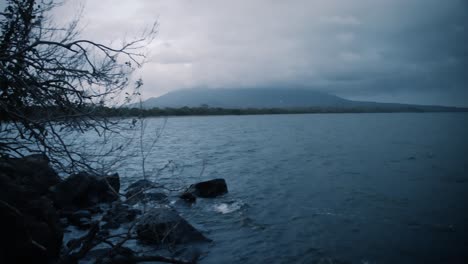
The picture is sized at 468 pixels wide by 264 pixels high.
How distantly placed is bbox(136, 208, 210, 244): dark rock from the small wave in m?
3.17

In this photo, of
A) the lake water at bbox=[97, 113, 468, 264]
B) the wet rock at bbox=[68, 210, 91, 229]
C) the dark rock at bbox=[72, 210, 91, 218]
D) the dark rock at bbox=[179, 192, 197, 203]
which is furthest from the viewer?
the dark rock at bbox=[179, 192, 197, 203]

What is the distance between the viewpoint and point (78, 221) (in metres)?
11.1

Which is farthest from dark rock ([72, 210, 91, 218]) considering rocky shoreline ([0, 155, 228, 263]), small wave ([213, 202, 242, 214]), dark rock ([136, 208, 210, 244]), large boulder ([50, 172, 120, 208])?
small wave ([213, 202, 242, 214])

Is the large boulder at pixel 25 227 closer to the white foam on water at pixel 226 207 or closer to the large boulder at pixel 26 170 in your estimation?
the large boulder at pixel 26 170

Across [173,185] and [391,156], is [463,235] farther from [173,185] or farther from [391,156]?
[391,156]

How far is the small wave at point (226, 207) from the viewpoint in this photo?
13.0 metres

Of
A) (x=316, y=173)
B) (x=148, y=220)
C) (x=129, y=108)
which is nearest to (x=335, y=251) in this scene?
(x=148, y=220)

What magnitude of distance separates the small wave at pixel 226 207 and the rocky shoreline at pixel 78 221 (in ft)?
4.93

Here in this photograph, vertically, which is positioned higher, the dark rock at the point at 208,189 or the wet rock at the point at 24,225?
the wet rock at the point at 24,225

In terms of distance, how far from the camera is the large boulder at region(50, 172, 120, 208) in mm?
12094

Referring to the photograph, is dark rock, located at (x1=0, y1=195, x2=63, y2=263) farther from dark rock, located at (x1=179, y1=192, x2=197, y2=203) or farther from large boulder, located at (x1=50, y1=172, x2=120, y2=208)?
dark rock, located at (x1=179, y1=192, x2=197, y2=203)

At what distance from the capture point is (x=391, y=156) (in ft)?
93.6

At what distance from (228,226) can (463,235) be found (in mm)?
8143

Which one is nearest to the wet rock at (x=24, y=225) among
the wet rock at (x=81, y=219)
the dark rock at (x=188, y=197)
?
the wet rock at (x=81, y=219)
